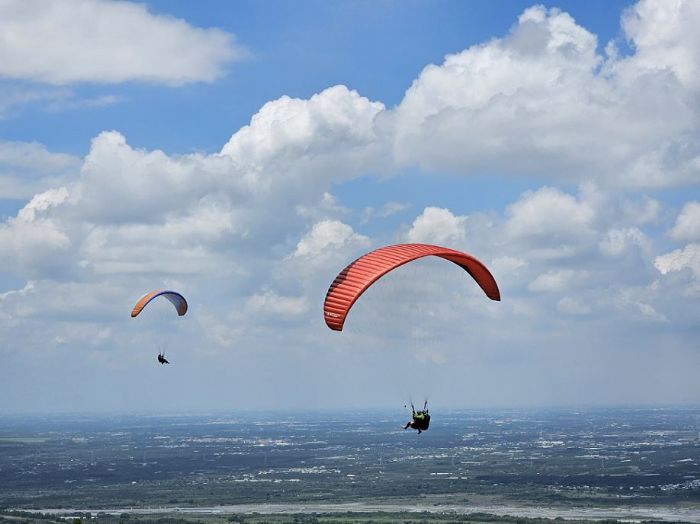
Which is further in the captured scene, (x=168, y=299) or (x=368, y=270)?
(x=168, y=299)

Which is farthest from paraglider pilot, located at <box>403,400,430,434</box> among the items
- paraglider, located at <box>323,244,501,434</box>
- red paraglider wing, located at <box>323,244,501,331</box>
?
red paraglider wing, located at <box>323,244,501,331</box>

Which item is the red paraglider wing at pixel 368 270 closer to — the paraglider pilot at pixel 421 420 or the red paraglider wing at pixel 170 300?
the paraglider pilot at pixel 421 420

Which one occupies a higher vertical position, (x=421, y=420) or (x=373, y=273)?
(x=373, y=273)

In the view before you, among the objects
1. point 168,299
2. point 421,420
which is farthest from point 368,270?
point 168,299

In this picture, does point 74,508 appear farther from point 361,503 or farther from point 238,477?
point 238,477

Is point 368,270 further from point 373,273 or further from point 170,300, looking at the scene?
point 170,300

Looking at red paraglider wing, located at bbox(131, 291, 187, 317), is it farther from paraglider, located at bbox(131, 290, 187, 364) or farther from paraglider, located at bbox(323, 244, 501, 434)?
paraglider, located at bbox(323, 244, 501, 434)
